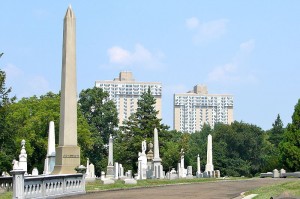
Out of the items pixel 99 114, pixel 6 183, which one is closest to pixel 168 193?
pixel 6 183

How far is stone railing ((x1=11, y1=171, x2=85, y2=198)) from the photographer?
18.2 metres

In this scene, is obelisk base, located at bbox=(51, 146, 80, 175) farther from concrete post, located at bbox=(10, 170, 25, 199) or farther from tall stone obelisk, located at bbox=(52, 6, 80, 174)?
concrete post, located at bbox=(10, 170, 25, 199)

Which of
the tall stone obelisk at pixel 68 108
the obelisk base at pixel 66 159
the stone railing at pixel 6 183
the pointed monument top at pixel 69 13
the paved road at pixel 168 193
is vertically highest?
the pointed monument top at pixel 69 13

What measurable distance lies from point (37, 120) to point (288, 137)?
99.4 feet

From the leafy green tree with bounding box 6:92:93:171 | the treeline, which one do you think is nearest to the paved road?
the treeline

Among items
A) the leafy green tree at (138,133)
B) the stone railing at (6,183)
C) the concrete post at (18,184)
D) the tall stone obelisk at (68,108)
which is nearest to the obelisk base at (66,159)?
the tall stone obelisk at (68,108)

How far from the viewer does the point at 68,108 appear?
29.7 metres

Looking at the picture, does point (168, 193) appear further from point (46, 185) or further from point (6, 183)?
point (6, 183)

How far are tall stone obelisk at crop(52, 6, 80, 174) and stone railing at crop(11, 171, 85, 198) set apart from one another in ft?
14.3

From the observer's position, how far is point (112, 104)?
3935 inches

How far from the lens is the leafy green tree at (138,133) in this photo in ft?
273

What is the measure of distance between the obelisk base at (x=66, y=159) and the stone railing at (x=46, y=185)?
413cm

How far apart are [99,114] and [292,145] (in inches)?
1628

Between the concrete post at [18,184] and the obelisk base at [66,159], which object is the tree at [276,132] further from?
the concrete post at [18,184]
